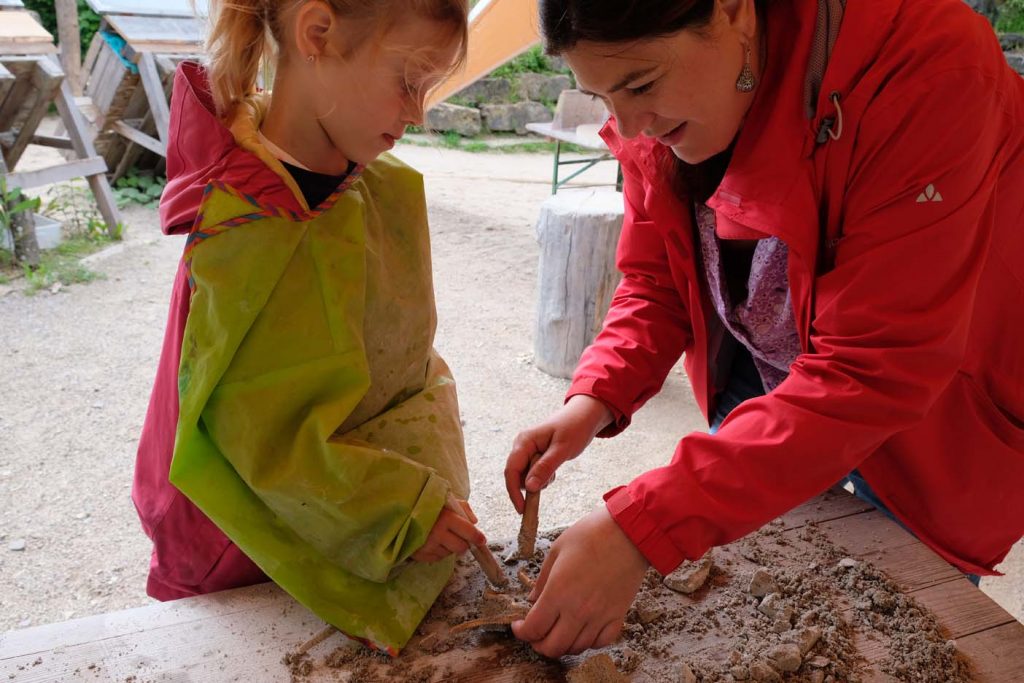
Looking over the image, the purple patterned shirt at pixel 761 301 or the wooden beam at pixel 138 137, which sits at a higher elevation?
the purple patterned shirt at pixel 761 301

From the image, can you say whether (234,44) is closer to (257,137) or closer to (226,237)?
(257,137)

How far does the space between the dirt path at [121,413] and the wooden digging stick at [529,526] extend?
1.75 m

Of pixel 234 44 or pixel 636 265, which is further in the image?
pixel 636 265

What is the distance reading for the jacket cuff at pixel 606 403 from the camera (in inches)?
63.9

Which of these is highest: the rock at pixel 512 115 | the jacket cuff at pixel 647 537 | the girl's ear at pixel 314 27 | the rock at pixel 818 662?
the girl's ear at pixel 314 27

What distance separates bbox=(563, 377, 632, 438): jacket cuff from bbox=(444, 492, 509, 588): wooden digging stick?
358mm

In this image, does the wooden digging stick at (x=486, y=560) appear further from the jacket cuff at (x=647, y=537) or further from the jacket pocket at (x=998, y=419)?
the jacket pocket at (x=998, y=419)

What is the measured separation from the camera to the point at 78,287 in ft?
17.6

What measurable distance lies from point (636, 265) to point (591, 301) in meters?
2.31

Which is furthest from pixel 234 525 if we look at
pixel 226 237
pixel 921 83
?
pixel 921 83

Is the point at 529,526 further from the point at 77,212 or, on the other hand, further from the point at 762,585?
the point at 77,212

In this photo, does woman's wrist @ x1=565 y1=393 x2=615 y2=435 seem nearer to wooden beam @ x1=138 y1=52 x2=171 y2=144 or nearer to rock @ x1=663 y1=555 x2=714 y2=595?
rock @ x1=663 y1=555 x2=714 y2=595

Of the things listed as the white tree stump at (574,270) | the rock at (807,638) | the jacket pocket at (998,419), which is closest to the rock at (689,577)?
the rock at (807,638)

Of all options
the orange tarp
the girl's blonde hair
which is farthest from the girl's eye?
the orange tarp
